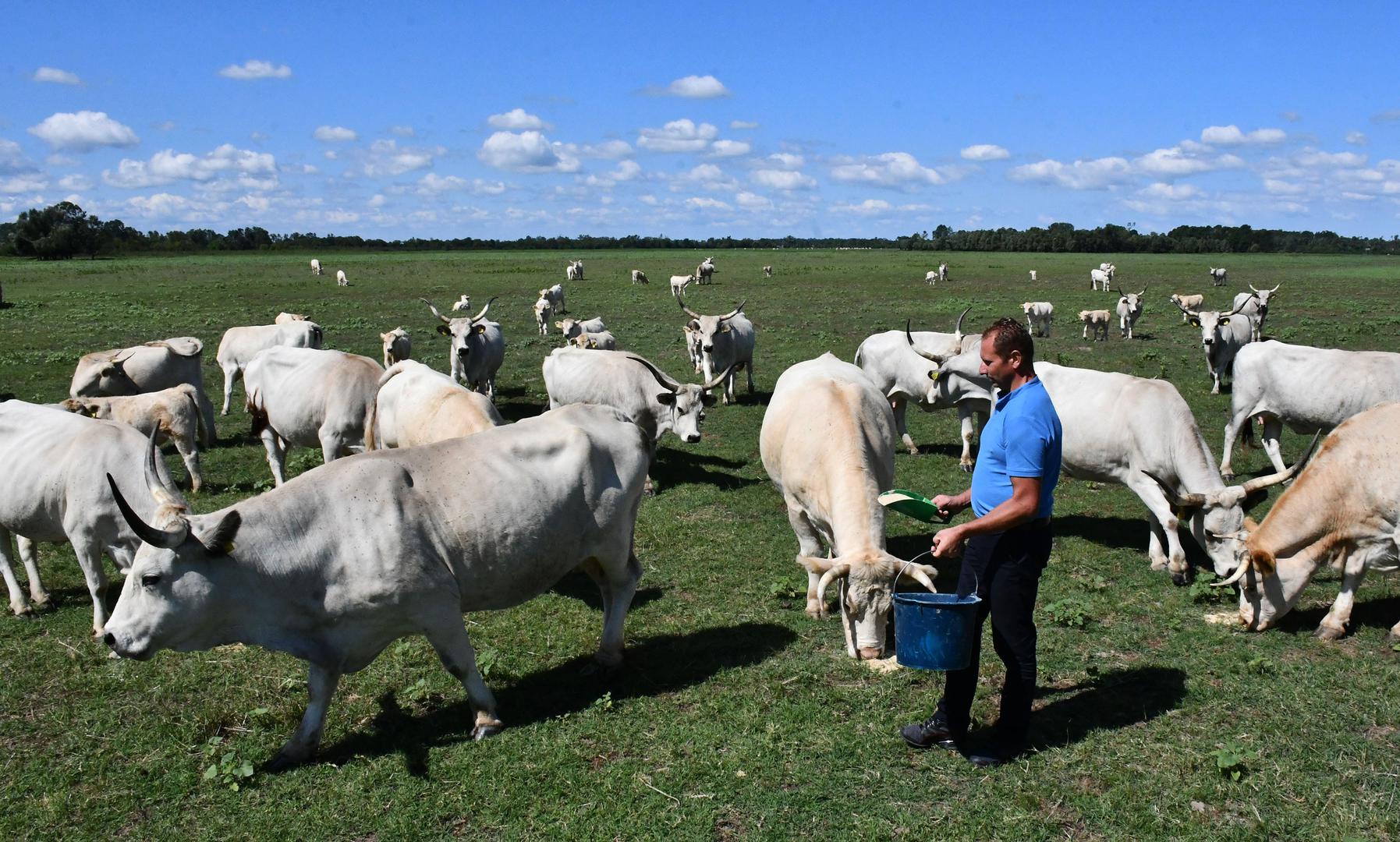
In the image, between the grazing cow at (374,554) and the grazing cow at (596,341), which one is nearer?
the grazing cow at (374,554)

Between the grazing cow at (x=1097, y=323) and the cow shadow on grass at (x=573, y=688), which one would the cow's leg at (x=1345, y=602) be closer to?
the cow shadow on grass at (x=573, y=688)

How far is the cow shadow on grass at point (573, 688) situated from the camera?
222 inches

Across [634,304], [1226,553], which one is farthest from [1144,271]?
[1226,553]

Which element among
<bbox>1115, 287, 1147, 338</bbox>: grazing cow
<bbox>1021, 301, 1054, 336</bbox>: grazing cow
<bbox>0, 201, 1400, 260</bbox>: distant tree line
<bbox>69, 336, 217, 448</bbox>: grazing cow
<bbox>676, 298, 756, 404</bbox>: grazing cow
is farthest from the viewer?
<bbox>0, 201, 1400, 260</bbox>: distant tree line

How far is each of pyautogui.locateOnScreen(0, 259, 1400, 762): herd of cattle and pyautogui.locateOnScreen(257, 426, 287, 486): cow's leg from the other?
0.10ft

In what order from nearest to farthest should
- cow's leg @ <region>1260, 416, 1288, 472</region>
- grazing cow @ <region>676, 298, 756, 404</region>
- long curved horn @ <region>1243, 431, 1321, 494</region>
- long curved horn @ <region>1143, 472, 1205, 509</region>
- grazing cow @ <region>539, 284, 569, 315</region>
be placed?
long curved horn @ <region>1243, 431, 1321, 494</region>
long curved horn @ <region>1143, 472, 1205, 509</region>
cow's leg @ <region>1260, 416, 1288, 472</region>
grazing cow @ <region>676, 298, 756, 404</region>
grazing cow @ <region>539, 284, 569, 315</region>

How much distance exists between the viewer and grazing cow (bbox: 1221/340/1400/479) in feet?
35.7

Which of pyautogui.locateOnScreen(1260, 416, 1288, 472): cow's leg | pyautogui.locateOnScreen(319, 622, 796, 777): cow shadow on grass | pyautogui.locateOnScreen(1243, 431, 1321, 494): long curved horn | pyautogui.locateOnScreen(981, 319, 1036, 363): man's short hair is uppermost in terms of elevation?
pyautogui.locateOnScreen(981, 319, 1036, 363): man's short hair

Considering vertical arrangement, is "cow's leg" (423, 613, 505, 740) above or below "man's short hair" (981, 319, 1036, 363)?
below

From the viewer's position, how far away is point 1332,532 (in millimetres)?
6867

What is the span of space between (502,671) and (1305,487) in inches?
237

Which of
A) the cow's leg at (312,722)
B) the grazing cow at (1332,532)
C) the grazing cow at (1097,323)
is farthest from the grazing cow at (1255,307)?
the cow's leg at (312,722)

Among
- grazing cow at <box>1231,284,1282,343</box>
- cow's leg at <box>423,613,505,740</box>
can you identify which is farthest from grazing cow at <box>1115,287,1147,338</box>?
cow's leg at <box>423,613,505,740</box>

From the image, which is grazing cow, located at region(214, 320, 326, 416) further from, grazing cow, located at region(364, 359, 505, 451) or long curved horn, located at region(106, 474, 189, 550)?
long curved horn, located at region(106, 474, 189, 550)
